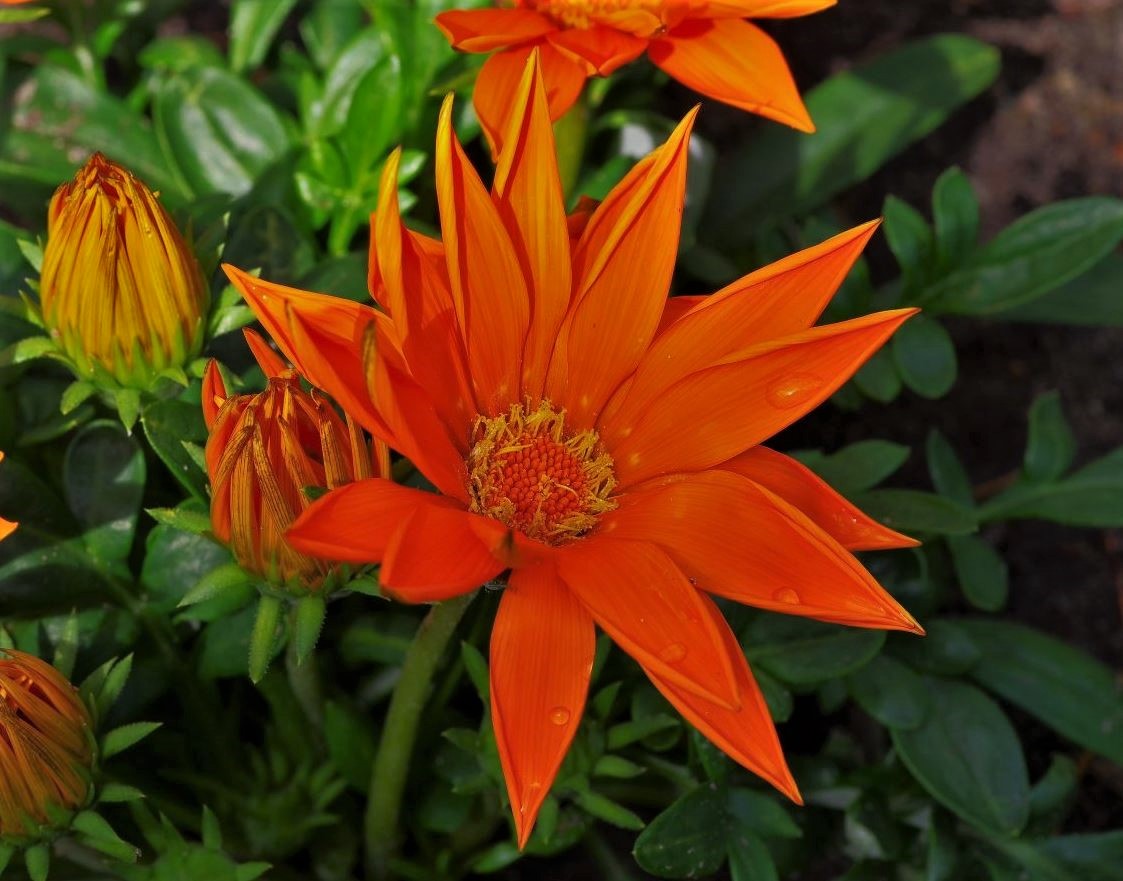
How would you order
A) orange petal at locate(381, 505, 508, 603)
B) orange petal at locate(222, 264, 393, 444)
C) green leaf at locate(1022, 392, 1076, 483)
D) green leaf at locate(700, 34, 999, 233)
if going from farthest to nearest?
green leaf at locate(700, 34, 999, 233) → green leaf at locate(1022, 392, 1076, 483) → orange petal at locate(222, 264, 393, 444) → orange petal at locate(381, 505, 508, 603)

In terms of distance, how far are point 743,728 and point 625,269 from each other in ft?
1.55

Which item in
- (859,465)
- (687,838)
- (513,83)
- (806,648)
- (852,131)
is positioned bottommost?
(687,838)

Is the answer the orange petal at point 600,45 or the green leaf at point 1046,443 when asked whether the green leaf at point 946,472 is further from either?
the orange petal at point 600,45

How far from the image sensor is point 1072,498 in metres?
2.09

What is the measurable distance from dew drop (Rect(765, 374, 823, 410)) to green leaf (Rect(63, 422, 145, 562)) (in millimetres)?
877

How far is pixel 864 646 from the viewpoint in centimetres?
163

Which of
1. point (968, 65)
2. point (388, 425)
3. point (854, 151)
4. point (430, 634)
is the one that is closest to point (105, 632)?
point (430, 634)

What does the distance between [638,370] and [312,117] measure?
1.00 meters

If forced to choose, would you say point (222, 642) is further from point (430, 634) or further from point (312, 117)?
point (312, 117)

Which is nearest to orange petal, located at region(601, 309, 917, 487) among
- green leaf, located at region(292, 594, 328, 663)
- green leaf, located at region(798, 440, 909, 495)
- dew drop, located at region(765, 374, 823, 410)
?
dew drop, located at region(765, 374, 823, 410)

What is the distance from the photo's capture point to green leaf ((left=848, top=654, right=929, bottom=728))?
1732mm

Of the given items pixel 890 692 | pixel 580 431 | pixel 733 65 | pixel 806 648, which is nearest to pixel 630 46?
pixel 733 65

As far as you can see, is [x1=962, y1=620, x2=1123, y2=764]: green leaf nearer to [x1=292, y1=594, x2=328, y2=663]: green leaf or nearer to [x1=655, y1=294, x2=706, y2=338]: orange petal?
[x1=655, y1=294, x2=706, y2=338]: orange petal

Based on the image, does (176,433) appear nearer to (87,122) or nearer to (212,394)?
(212,394)
